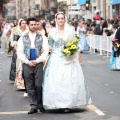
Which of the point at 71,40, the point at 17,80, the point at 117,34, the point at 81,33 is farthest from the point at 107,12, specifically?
the point at 71,40

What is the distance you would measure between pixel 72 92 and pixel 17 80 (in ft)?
12.8

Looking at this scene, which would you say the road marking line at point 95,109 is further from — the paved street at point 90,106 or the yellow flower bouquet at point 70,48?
the yellow flower bouquet at point 70,48

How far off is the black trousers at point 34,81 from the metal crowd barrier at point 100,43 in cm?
1510

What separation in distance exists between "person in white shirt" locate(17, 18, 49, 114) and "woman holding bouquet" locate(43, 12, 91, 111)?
0.47 feet

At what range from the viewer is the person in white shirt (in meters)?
9.68

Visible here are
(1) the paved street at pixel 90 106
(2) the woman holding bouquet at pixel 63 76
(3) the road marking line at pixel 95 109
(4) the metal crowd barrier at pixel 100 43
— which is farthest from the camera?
(4) the metal crowd barrier at pixel 100 43

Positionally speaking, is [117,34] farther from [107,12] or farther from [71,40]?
[107,12]

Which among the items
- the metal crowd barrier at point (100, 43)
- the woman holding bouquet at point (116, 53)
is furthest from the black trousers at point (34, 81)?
the metal crowd barrier at point (100, 43)

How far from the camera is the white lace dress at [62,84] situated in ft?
31.6

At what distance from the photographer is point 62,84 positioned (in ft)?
31.7

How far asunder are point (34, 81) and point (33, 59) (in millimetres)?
417

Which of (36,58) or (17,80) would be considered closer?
(36,58)

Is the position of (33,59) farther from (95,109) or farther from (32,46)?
(95,109)

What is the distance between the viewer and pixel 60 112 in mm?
9922
